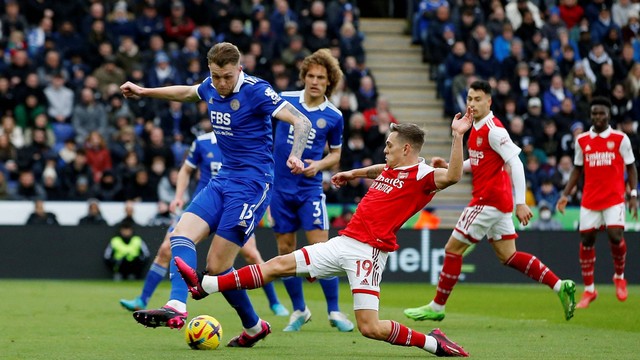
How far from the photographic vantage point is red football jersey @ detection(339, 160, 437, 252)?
9.37 meters

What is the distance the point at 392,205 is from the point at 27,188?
14117mm

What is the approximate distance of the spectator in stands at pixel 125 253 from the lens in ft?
69.9

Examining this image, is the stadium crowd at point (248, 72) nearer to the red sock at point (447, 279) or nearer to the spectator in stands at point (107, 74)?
the spectator in stands at point (107, 74)

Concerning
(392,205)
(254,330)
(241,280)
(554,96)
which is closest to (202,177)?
(254,330)

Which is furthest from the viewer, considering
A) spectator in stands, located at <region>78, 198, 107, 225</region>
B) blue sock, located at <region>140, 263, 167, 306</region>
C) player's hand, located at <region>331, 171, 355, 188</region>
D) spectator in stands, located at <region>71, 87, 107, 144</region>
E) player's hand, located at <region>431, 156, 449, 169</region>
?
spectator in stands, located at <region>71, 87, 107, 144</region>

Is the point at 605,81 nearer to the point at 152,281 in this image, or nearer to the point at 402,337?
the point at 152,281

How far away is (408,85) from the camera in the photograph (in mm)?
28953

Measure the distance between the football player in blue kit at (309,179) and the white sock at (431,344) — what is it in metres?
2.92

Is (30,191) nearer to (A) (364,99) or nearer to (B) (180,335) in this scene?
(A) (364,99)

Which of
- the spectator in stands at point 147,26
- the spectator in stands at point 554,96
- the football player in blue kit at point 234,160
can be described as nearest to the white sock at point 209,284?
the football player in blue kit at point 234,160

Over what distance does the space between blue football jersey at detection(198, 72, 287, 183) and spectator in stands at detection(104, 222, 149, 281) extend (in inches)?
446

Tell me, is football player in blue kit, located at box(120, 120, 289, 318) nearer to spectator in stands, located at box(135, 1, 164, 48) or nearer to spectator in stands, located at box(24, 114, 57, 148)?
spectator in stands, located at box(24, 114, 57, 148)

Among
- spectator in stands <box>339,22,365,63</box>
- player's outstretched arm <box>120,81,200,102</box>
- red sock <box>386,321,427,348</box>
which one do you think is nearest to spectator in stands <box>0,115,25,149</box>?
spectator in stands <box>339,22,365,63</box>

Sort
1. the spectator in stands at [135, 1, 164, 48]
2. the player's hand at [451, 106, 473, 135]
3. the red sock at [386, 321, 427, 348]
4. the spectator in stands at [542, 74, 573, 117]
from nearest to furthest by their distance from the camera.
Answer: the player's hand at [451, 106, 473, 135] < the red sock at [386, 321, 427, 348] < the spectator in stands at [135, 1, 164, 48] < the spectator in stands at [542, 74, 573, 117]
